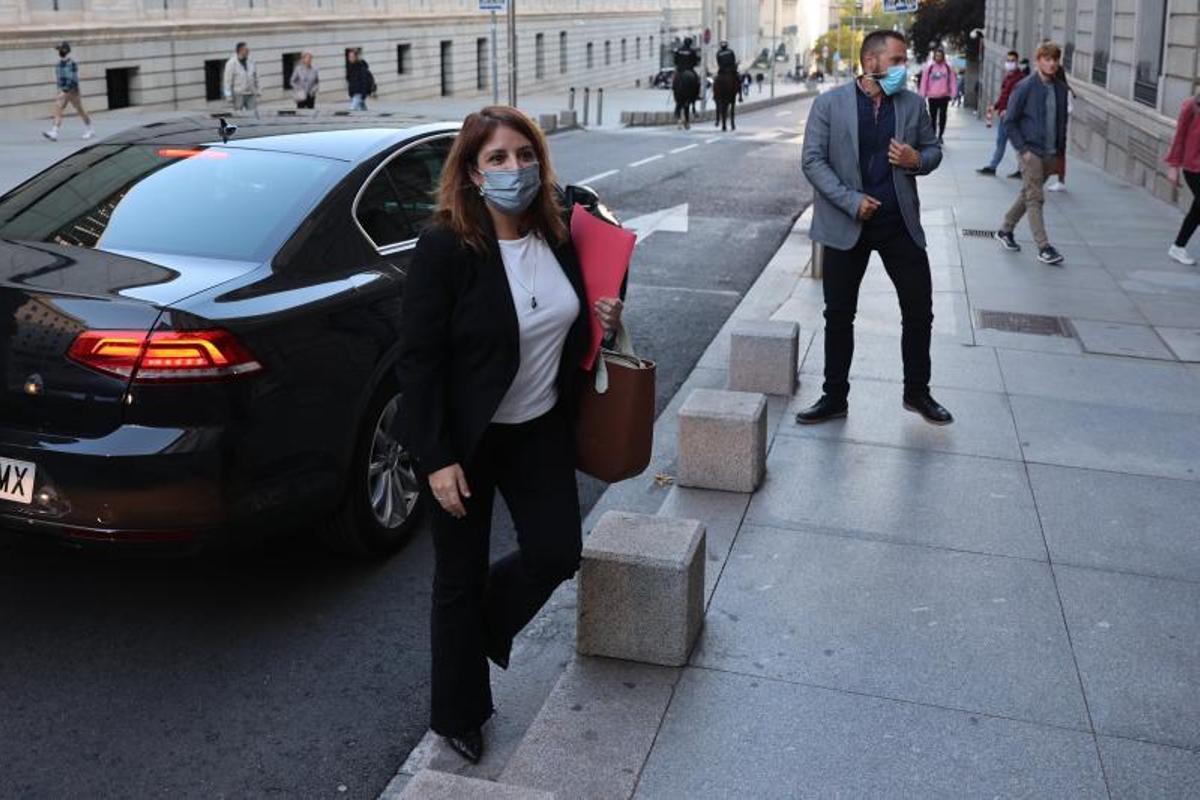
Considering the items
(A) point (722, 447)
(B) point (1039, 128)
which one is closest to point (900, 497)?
(A) point (722, 447)

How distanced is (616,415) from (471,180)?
29.4 inches

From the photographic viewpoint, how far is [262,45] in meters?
38.7

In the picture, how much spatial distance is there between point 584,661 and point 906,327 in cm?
331

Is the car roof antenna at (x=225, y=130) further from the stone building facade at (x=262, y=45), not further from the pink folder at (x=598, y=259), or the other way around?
the stone building facade at (x=262, y=45)

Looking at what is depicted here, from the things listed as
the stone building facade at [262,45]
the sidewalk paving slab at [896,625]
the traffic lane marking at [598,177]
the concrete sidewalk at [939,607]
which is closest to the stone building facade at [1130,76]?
the traffic lane marking at [598,177]

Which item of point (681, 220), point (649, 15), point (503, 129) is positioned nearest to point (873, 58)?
point (503, 129)

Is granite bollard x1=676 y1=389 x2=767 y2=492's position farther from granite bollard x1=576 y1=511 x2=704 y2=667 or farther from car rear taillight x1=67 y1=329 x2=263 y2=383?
car rear taillight x1=67 y1=329 x2=263 y2=383

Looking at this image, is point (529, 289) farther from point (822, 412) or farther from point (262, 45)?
point (262, 45)

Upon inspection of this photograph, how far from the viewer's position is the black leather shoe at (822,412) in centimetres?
697

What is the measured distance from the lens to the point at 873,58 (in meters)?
6.47

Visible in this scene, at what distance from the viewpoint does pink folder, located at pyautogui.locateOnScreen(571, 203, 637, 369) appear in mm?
3580

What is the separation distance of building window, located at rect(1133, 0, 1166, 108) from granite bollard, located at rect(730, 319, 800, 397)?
13.9 meters

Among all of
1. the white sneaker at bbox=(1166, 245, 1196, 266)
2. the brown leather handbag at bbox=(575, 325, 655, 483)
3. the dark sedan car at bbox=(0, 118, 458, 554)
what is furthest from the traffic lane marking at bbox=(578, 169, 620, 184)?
the brown leather handbag at bbox=(575, 325, 655, 483)

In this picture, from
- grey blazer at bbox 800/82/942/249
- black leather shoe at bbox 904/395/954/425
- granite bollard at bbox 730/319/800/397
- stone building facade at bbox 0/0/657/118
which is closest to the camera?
grey blazer at bbox 800/82/942/249
